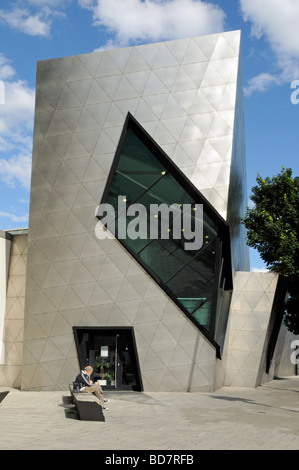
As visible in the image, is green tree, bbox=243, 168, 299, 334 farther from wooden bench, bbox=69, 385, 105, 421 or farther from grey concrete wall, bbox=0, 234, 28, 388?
grey concrete wall, bbox=0, 234, 28, 388

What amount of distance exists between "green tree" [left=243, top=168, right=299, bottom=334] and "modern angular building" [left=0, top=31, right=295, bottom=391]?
1476 millimetres

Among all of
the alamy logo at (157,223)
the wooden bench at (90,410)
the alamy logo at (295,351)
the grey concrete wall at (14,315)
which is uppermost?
the alamy logo at (157,223)

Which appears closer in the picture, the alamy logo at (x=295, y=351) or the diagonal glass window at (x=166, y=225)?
the diagonal glass window at (x=166, y=225)

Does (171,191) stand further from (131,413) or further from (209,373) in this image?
(131,413)

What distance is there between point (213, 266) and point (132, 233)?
3.90 metres

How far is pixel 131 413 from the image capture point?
13602 mm

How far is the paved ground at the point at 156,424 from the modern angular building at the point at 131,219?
2.65m

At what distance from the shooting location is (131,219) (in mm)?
20703

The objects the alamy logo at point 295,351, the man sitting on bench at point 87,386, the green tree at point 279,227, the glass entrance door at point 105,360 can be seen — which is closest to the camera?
the man sitting on bench at point 87,386

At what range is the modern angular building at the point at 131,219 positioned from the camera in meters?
20.0

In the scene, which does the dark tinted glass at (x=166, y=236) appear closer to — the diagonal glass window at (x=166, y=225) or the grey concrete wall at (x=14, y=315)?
the diagonal glass window at (x=166, y=225)

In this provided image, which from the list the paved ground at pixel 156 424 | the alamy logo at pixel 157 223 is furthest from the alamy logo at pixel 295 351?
the alamy logo at pixel 157 223

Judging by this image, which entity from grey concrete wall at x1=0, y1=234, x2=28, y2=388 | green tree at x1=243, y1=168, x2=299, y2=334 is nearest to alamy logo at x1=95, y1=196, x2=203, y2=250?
green tree at x1=243, y1=168, x2=299, y2=334

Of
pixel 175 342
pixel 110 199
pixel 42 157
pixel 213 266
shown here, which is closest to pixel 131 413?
pixel 175 342
